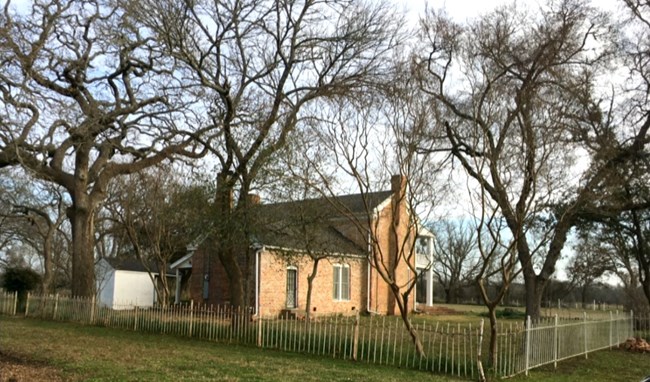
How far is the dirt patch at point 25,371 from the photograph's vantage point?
31.8ft

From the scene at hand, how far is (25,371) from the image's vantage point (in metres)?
10.4

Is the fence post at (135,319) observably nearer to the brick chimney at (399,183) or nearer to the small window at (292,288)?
the small window at (292,288)

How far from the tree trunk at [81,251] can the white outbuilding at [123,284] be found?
49.7 feet

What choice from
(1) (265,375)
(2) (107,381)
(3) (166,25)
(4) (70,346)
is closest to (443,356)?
(1) (265,375)

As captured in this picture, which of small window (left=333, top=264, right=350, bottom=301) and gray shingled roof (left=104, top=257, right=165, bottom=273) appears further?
gray shingled roof (left=104, top=257, right=165, bottom=273)

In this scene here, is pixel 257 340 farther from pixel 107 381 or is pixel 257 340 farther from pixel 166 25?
pixel 166 25

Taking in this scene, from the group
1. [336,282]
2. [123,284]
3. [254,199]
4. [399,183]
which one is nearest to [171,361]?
[399,183]

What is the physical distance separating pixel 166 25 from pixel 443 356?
40.2 ft

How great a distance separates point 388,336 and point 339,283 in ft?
58.2

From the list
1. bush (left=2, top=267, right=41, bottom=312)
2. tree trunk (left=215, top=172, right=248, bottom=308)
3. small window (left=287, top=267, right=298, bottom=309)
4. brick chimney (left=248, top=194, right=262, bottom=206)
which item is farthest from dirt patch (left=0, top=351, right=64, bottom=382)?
bush (left=2, top=267, right=41, bottom=312)

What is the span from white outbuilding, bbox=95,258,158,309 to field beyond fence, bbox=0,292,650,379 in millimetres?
18080

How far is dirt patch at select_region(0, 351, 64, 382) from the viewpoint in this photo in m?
9.70

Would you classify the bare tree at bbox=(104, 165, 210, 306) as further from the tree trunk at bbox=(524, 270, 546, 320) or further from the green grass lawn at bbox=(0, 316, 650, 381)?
the tree trunk at bbox=(524, 270, 546, 320)

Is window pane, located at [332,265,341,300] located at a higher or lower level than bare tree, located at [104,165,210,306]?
lower
